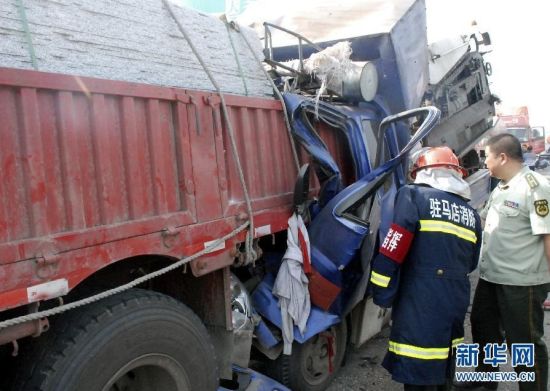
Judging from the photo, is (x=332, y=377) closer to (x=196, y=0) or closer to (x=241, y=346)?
(x=241, y=346)

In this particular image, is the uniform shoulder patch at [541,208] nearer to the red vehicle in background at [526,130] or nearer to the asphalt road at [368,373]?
the asphalt road at [368,373]

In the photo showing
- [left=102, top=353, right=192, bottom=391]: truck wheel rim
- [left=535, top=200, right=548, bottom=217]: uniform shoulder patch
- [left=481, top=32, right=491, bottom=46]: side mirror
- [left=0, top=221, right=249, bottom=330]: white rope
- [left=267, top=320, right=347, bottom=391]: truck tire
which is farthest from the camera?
[left=481, top=32, right=491, bottom=46]: side mirror

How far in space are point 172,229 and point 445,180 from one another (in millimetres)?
1630

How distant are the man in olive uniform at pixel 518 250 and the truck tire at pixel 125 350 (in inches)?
77.7

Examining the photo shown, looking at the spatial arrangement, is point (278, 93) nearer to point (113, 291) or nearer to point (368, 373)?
point (113, 291)

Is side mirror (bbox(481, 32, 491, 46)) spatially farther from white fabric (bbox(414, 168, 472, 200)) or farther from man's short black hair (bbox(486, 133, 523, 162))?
white fabric (bbox(414, 168, 472, 200))

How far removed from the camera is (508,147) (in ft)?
10.5

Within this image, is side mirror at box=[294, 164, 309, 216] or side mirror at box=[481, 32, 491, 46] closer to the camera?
side mirror at box=[294, 164, 309, 216]

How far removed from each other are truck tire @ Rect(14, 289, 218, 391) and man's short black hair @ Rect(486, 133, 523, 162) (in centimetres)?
226

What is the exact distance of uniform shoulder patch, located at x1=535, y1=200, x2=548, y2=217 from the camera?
296cm

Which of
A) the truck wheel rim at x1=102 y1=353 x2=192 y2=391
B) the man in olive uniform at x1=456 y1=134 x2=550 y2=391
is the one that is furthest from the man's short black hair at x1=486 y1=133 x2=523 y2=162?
the truck wheel rim at x1=102 y1=353 x2=192 y2=391

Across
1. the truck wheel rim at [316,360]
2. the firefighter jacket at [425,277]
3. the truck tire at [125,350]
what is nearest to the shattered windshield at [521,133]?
the truck wheel rim at [316,360]

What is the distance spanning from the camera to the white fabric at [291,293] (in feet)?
9.36

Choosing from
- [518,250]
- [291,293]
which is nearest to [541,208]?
[518,250]
